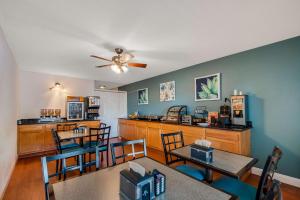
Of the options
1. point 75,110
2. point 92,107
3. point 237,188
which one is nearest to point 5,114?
point 75,110

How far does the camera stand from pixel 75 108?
505 cm

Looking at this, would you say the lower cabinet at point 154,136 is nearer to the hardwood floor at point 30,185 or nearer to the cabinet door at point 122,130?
the cabinet door at point 122,130

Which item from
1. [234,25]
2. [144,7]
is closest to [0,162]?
[144,7]

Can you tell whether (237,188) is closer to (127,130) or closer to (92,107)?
(127,130)

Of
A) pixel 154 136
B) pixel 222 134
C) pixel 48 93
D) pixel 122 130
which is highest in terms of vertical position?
pixel 48 93

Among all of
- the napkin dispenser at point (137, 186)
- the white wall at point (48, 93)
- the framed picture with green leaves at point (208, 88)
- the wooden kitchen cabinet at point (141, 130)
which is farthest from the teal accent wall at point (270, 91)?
the white wall at point (48, 93)

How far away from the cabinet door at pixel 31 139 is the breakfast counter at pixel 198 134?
270 cm

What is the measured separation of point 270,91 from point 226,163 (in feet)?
6.40

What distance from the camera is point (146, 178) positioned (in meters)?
0.95

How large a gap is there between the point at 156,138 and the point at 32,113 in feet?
12.9

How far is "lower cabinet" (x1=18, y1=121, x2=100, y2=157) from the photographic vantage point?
3805 millimetres

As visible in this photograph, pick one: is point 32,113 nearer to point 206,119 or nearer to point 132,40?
point 132,40

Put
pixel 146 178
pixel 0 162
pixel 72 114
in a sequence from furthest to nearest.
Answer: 1. pixel 72 114
2. pixel 0 162
3. pixel 146 178

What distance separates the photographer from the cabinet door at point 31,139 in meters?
3.81
